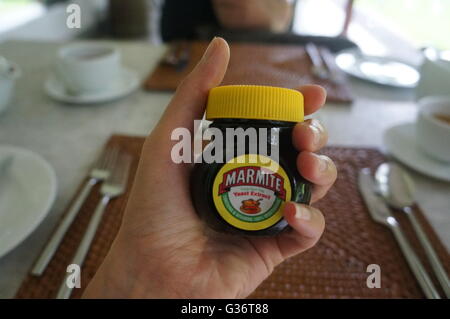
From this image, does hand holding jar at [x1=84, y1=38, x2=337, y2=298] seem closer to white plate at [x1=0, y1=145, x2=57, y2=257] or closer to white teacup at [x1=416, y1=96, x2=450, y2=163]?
white plate at [x1=0, y1=145, x2=57, y2=257]


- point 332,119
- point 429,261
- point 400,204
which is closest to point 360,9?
point 332,119

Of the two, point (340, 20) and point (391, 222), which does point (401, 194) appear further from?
point (340, 20)

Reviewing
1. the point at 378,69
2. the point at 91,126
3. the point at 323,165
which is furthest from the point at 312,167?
the point at 378,69

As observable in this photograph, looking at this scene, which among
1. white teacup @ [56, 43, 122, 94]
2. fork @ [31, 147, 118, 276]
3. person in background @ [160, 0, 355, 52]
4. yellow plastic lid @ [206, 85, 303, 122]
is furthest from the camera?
person in background @ [160, 0, 355, 52]

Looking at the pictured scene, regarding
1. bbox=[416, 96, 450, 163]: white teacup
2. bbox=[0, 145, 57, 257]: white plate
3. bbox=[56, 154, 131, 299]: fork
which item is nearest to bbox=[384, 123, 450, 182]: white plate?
bbox=[416, 96, 450, 163]: white teacup

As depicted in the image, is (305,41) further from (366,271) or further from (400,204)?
(366,271)

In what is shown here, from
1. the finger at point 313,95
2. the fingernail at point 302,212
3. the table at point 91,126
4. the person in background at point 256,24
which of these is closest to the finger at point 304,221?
the fingernail at point 302,212
